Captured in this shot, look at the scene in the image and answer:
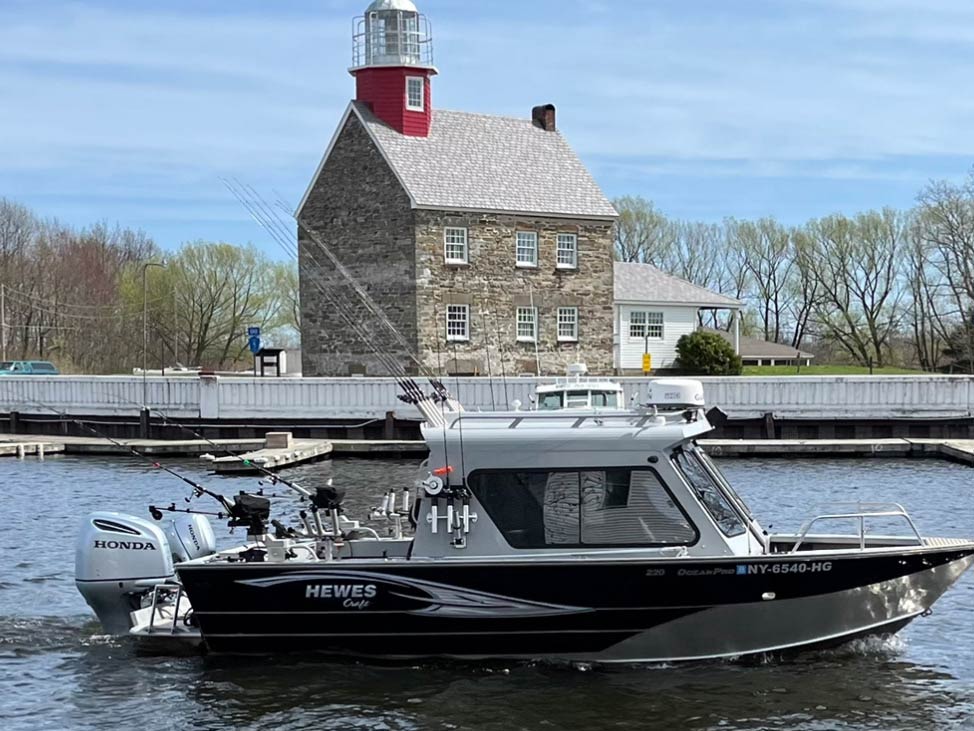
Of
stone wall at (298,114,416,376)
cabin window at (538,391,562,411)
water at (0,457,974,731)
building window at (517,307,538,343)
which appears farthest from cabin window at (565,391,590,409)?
building window at (517,307,538,343)

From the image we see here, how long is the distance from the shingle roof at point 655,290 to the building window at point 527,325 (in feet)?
15.4

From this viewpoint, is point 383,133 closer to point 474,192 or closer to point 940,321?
point 474,192

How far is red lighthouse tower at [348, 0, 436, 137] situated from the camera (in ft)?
150

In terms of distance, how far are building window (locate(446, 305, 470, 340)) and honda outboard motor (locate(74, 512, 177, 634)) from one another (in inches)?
1276

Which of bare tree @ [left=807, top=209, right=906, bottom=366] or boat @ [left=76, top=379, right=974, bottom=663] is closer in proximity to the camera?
boat @ [left=76, top=379, right=974, bottom=663]

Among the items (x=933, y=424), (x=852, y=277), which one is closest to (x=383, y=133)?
(x=933, y=424)

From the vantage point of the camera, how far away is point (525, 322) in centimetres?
4653

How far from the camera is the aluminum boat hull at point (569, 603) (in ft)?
37.7

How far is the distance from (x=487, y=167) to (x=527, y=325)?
5453mm

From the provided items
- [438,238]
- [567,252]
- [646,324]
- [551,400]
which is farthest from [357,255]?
[551,400]

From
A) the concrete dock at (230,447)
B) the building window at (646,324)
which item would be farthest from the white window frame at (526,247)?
the concrete dock at (230,447)

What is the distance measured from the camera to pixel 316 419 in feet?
116

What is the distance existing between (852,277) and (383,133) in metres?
41.6

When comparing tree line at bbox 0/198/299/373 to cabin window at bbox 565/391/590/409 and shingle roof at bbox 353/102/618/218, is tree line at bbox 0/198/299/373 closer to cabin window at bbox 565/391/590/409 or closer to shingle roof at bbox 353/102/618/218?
shingle roof at bbox 353/102/618/218
